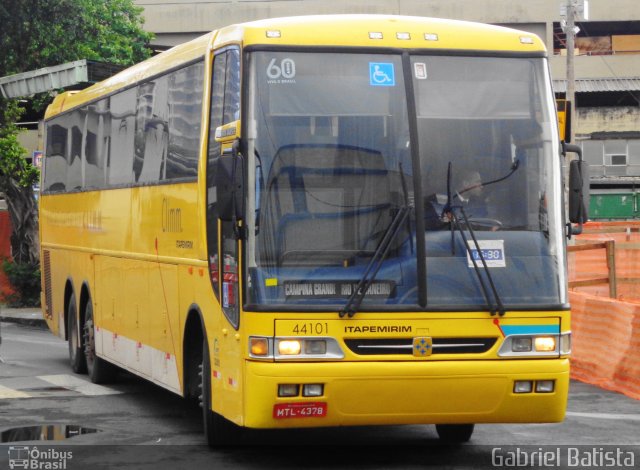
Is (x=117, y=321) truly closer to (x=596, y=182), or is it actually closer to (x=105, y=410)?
(x=105, y=410)

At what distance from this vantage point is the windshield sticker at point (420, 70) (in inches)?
380

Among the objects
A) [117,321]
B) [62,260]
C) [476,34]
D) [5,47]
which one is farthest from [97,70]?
[476,34]

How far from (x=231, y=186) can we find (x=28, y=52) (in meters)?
23.0

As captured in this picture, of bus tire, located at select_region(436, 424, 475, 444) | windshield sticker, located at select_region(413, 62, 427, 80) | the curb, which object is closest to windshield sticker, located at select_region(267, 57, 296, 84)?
windshield sticker, located at select_region(413, 62, 427, 80)

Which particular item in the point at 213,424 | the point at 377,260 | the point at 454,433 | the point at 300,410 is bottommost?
the point at 454,433

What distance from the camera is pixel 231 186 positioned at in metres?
9.23

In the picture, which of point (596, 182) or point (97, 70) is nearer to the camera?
point (97, 70)

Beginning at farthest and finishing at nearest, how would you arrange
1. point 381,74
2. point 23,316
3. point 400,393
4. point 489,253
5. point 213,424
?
point 23,316
point 213,424
point 381,74
point 489,253
point 400,393

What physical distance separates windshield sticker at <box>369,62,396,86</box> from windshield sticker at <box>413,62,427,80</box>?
0.17m

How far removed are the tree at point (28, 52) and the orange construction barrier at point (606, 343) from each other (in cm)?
1710

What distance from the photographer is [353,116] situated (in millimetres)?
9453

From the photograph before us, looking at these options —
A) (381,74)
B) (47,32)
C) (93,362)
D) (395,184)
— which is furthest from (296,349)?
(47,32)

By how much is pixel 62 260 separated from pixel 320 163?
355 inches

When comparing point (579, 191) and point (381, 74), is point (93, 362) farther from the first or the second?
point (579, 191)
